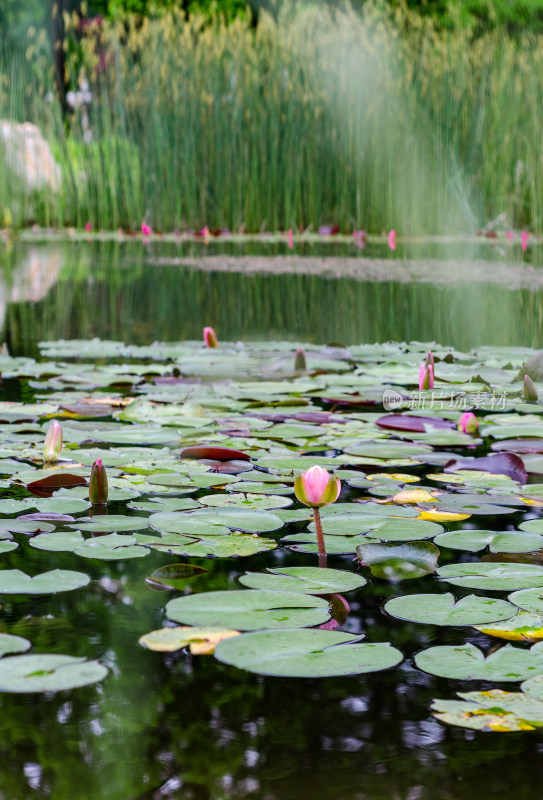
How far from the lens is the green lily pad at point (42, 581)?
1.25 metres

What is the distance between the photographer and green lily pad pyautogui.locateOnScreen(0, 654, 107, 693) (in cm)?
97

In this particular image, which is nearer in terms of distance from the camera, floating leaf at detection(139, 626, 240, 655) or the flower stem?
floating leaf at detection(139, 626, 240, 655)

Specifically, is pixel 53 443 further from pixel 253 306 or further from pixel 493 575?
pixel 253 306

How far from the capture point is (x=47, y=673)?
100 cm

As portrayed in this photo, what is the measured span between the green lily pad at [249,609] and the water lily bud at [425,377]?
4.62ft

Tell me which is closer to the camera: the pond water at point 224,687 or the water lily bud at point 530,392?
the pond water at point 224,687

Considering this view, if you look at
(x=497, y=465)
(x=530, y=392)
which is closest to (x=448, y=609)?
(x=497, y=465)

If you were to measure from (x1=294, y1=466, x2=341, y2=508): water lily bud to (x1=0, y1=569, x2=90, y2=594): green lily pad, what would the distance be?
0.28 meters

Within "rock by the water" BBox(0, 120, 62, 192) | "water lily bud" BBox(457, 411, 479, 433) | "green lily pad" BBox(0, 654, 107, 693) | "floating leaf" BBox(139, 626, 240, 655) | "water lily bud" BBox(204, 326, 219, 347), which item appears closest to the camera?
"green lily pad" BBox(0, 654, 107, 693)

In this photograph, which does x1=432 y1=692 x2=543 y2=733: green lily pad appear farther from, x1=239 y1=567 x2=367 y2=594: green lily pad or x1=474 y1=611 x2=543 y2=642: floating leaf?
x1=239 y1=567 x2=367 y2=594: green lily pad

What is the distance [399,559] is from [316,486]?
141 millimetres

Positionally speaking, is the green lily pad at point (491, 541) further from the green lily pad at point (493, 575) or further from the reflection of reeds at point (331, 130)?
the reflection of reeds at point (331, 130)

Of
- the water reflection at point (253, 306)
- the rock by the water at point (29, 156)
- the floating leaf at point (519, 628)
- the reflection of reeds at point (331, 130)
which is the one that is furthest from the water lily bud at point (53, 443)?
the rock by the water at point (29, 156)

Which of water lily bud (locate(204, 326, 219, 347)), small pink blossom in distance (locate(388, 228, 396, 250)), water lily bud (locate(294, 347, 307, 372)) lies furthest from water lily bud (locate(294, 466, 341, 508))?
small pink blossom in distance (locate(388, 228, 396, 250))
